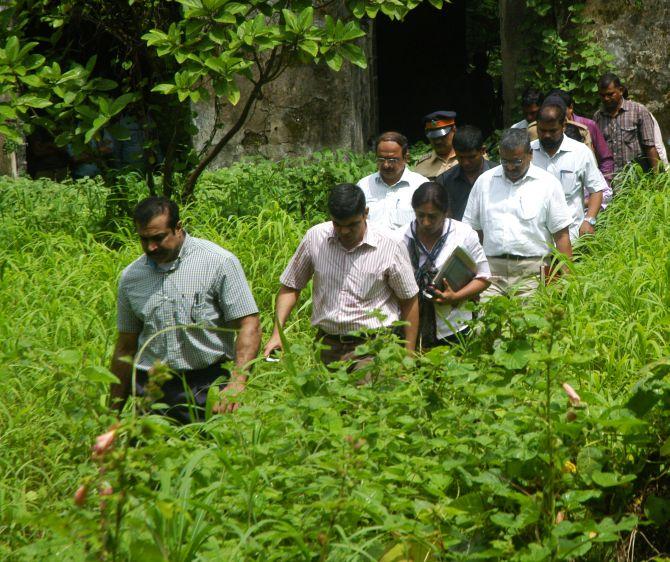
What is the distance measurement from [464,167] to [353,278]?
6.49ft

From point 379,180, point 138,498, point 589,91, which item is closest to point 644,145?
point 589,91

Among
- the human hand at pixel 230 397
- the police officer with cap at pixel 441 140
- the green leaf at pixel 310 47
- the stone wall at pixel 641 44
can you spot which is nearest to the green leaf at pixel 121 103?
the green leaf at pixel 310 47

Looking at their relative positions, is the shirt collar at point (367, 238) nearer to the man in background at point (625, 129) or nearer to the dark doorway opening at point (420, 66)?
the man in background at point (625, 129)

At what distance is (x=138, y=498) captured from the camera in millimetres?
3357

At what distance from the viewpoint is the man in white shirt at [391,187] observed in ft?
21.9

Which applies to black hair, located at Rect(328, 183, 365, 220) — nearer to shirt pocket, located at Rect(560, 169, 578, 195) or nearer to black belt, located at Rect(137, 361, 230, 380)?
black belt, located at Rect(137, 361, 230, 380)

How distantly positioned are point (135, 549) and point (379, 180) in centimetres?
396

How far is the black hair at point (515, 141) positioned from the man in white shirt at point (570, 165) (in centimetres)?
84

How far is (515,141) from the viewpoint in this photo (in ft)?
21.3

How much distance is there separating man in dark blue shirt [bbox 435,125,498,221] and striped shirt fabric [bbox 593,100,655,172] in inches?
83.8

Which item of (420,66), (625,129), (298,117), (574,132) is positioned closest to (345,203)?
(574,132)

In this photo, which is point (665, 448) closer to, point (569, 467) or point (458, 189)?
point (569, 467)

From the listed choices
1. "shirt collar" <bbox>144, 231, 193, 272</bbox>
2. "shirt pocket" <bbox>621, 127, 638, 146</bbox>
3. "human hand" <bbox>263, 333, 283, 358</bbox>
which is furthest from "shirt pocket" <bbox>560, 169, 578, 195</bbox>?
"shirt collar" <bbox>144, 231, 193, 272</bbox>

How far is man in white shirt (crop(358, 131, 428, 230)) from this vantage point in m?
6.68
